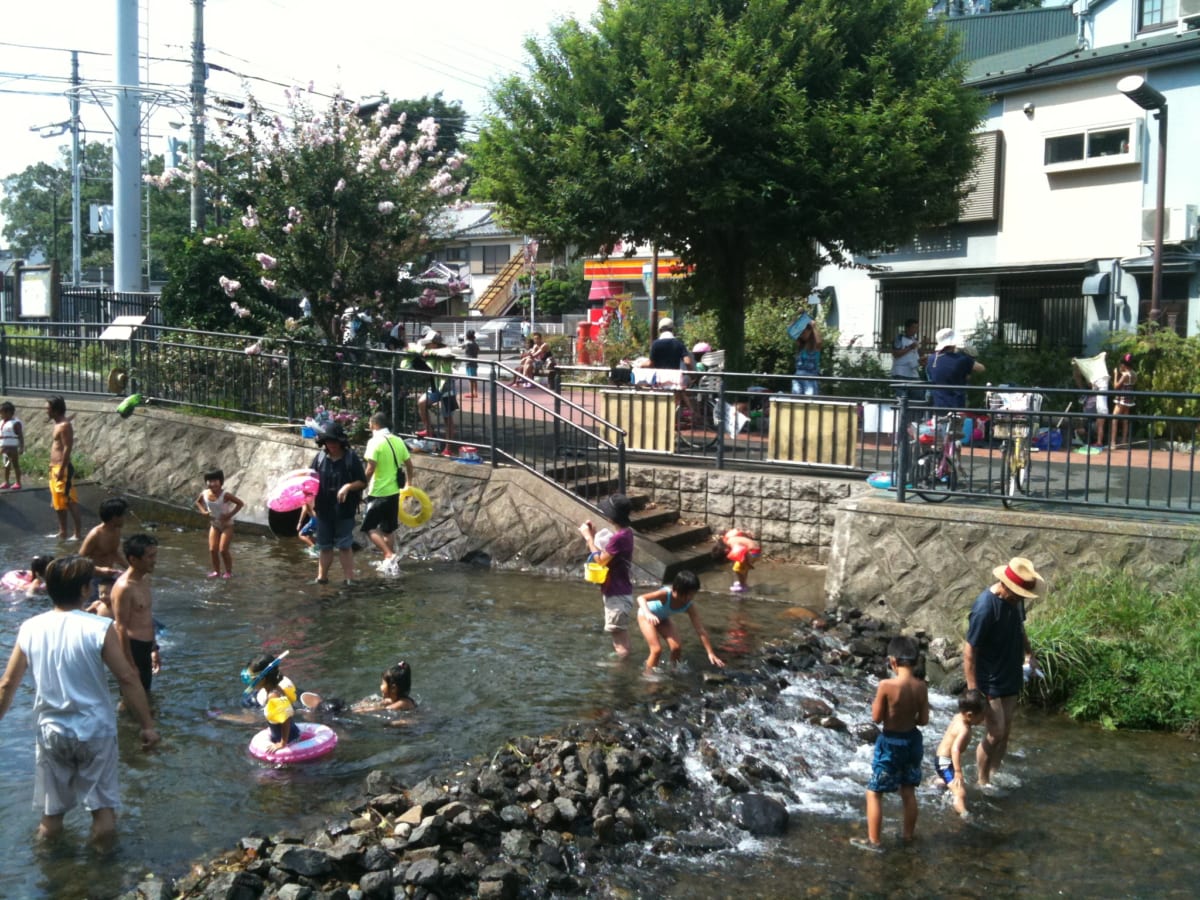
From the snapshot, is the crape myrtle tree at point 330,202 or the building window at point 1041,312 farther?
the building window at point 1041,312

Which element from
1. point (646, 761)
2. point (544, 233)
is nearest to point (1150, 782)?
point (646, 761)

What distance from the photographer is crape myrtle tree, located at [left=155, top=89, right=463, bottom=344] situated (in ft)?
49.6

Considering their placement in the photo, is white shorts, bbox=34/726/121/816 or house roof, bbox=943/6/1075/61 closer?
white shorts, bbox=34/726/121/816

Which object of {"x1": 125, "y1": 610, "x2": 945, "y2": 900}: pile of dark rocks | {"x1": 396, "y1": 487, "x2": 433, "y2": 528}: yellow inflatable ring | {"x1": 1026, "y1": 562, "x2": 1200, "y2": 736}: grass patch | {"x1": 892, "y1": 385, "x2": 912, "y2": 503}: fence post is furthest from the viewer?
{"x1": 396, "y1": 487, "x2": 433, "y2": 528}: yellow inflatable ring

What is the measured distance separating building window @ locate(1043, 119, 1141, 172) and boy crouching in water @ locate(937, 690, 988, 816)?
16.8 meters

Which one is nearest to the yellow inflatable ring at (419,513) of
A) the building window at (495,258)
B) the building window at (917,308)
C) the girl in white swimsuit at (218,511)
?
the girl in white swimsuit at (218,511)

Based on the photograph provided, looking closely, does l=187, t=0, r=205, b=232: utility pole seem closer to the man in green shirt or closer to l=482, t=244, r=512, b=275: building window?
the man in green shirt

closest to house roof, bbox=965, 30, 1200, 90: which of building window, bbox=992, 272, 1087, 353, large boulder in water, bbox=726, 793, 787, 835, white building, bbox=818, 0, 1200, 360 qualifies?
white building, bbox=818, 0, 1200, 360

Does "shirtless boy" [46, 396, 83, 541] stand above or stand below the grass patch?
above

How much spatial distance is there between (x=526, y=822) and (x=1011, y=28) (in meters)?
27.8

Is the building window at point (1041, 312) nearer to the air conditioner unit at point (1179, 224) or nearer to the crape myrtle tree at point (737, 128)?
the air conditioner unit at point (1179, 224)

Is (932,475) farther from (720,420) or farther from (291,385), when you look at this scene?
(291,385)

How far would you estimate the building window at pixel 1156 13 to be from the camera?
21.7 metres

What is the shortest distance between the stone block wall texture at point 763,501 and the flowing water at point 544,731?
164 centimetres
